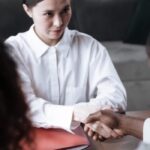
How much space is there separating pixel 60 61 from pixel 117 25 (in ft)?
5.46

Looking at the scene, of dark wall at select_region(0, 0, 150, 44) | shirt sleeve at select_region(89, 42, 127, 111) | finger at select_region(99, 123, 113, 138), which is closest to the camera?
finger at select_region(99, 123, 113, 138)

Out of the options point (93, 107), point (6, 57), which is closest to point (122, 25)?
point (93, 107)

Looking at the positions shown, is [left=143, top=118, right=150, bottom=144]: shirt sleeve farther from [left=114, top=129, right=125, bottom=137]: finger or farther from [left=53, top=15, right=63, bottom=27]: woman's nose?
[left=53, top=15, right=63, bottom=27]: woman's nose

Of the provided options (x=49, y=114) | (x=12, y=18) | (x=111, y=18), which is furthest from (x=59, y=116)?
(x=111, y=18)

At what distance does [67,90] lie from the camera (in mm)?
1498

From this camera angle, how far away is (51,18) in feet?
4.78

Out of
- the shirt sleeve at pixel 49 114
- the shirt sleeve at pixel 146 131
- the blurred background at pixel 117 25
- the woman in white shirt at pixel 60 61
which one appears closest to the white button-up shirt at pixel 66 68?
the woman in white shirt at pixel 60 61

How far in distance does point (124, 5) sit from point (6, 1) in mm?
868

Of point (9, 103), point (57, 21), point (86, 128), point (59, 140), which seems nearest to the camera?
point (9, 103)

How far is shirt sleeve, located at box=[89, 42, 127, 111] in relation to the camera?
52.0 inches

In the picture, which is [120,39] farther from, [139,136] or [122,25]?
[139,136]

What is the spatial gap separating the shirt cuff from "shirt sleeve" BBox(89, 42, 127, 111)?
0.35 feet

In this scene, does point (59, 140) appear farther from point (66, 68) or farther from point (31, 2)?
point (31, 2)

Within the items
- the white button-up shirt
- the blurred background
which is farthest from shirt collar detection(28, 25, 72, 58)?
Result: the blurred background
